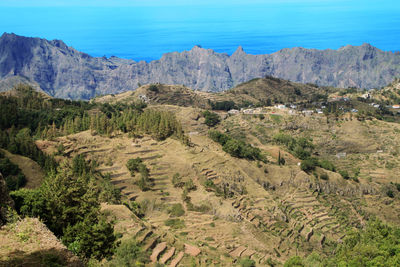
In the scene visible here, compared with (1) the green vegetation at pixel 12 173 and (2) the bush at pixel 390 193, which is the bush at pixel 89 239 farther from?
(2) the bush at pixel 390 193

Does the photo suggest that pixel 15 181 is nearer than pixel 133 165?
Yes

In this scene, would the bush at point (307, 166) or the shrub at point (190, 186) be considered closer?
the shrub at point (190, 186)

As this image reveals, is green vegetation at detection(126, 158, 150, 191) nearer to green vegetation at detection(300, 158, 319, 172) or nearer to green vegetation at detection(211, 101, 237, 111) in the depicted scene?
green vegetation at detection(300, 158, 319, 172)

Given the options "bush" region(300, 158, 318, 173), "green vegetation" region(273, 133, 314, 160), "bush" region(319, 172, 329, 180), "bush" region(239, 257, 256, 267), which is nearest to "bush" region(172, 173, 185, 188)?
"bush" region(239, 257, 256, 267)

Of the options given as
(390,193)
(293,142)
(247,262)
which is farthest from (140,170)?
(293,142)

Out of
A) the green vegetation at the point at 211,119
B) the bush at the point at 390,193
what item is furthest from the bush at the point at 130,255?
the green vegetation at the point at 211,119

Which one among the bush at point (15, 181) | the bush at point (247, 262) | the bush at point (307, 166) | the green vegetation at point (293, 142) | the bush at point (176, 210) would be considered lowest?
the bush at point (247, 262)

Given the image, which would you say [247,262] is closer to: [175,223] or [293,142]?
[175,223]

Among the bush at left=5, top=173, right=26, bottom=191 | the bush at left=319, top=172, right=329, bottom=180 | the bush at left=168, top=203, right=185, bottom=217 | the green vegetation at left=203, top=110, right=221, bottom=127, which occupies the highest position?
the green vegetation at left=203, top=110, right=221, bottom=127

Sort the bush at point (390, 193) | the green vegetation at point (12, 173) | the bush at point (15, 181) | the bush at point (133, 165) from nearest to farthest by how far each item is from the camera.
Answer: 1. the bush at point (15, 181)
2. the green vegetation at point (12, 173)
3. the bush at point (133, 165)
4. the bush at point (390, 193)

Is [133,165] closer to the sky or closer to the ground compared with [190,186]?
closer to the sky

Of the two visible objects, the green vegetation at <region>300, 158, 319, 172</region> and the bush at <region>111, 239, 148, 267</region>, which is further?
the green vegetation at <region>300, 158, 319, 172</region>

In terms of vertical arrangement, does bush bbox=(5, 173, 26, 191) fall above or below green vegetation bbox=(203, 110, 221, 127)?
below

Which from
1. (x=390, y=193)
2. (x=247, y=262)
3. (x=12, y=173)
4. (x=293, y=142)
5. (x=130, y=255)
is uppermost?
(x=293, y=142)
